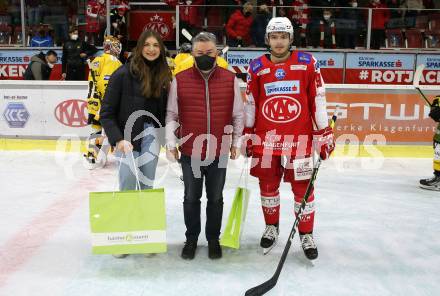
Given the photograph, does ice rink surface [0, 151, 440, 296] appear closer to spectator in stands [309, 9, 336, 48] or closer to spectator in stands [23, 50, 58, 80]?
spectator in stands [23, 50, 58, 80]

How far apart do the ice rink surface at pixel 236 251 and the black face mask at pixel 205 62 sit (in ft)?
3.79

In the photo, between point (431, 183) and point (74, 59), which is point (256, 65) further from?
point (74, 59)

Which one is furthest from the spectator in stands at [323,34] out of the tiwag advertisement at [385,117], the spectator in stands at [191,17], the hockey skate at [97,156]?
the hockey skate at [97,156]

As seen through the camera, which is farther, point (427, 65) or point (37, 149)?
point (427, 65)

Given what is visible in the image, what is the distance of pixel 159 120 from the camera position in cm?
321

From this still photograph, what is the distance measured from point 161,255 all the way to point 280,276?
77 cm

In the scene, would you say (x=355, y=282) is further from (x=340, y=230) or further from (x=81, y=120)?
(x=81, y=120)

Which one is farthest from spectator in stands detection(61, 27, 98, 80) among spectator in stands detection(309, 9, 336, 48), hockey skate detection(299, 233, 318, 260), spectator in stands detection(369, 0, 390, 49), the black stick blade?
the black stick blade

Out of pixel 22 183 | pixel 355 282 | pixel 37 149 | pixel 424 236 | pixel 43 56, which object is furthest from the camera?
pixel 43 56

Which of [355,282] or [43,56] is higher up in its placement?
[43,56]

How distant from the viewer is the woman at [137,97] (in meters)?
3.08

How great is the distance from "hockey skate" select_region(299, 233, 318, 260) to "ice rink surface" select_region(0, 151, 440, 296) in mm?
50

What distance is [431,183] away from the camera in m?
5.06

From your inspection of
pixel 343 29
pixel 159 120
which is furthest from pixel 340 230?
pixel 343 29
